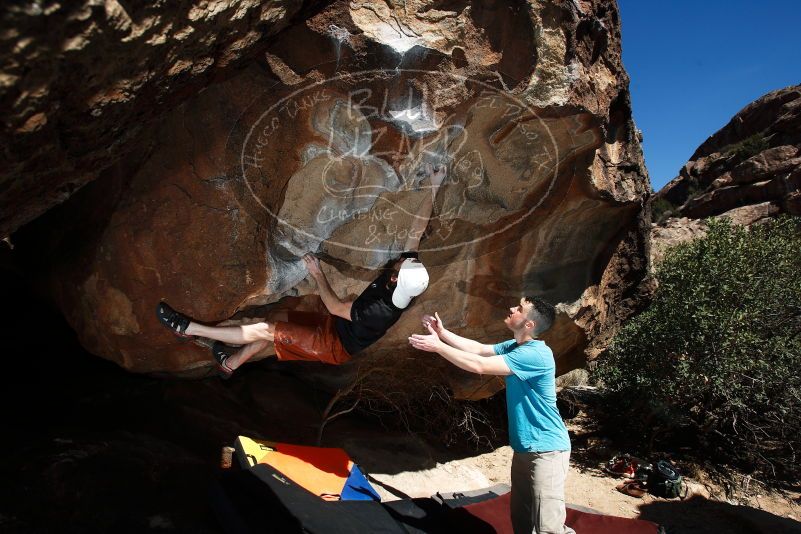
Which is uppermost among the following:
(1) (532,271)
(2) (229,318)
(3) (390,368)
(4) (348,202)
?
(4) (348,202)

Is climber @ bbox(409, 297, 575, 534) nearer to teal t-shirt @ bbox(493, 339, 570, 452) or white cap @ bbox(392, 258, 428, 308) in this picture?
teal t-shirt @ bbox(493, 339, 570, 452)

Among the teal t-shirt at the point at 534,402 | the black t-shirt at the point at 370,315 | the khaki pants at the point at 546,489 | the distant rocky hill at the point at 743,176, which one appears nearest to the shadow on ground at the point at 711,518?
the khaki pants at the point at 546,489

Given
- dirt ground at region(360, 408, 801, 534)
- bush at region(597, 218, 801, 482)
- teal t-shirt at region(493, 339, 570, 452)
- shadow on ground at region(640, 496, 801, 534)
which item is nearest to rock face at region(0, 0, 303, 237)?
teal t-shirt at region(493, 339, 570, 452)

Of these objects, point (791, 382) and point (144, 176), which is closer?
point (144, 176)

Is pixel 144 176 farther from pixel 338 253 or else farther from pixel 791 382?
pixel 791 382

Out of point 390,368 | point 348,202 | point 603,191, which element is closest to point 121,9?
point 348,202

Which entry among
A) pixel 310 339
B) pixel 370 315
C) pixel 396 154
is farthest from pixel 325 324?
pixel 396 154

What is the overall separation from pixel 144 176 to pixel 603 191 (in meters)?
3.14

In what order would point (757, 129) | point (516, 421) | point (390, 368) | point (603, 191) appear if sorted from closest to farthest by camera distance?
point (516, 421), point (603, 191), point (390, 368), point (757, 129)

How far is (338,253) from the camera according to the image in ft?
12.1

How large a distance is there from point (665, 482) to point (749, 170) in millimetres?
17521

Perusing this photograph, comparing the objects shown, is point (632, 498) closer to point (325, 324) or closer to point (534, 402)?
point (534, 402)

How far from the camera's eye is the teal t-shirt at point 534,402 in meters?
2.81

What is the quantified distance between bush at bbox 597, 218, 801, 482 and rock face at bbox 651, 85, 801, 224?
393 inches
